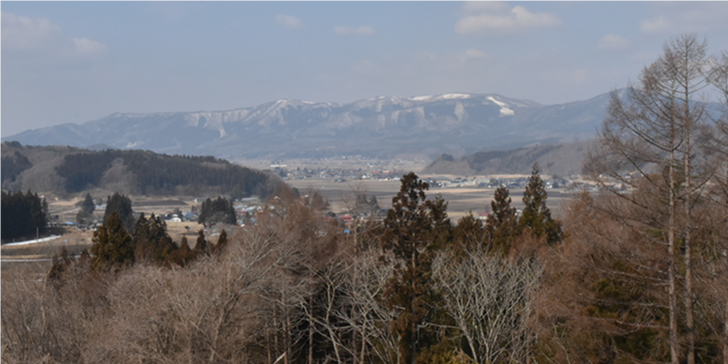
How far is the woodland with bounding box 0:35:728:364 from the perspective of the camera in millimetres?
13031

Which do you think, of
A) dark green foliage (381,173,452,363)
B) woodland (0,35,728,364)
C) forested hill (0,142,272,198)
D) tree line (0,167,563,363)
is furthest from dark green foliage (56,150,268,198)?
Answer: dark green foliage (381,173,452,363)

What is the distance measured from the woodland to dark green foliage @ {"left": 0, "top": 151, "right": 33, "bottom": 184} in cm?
14880

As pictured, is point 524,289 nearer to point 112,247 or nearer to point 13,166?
point 112,247

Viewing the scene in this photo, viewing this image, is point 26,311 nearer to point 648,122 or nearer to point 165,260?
point 165,260

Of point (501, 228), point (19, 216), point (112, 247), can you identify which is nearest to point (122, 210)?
point (19, 216)

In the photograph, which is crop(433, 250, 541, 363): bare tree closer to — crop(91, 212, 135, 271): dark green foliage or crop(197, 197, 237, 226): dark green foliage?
crop(91, 212, 135, 271): dark green foliage

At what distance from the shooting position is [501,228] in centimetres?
3091

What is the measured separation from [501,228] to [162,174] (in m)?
139

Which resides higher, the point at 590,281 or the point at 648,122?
the point at 648,122

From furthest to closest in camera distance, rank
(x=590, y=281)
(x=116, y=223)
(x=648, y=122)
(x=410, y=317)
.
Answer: (x=116, y=223) → (x=410, y=317) → (x=590, y=281) → (x=648, y=122)

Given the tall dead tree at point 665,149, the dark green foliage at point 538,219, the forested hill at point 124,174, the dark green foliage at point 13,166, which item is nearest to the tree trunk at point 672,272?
the tall dead tree at point 665,149

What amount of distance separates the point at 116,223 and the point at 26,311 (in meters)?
13.7

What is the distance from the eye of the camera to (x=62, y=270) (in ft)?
115

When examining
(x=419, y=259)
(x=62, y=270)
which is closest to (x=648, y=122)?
(x=419, y=259)
